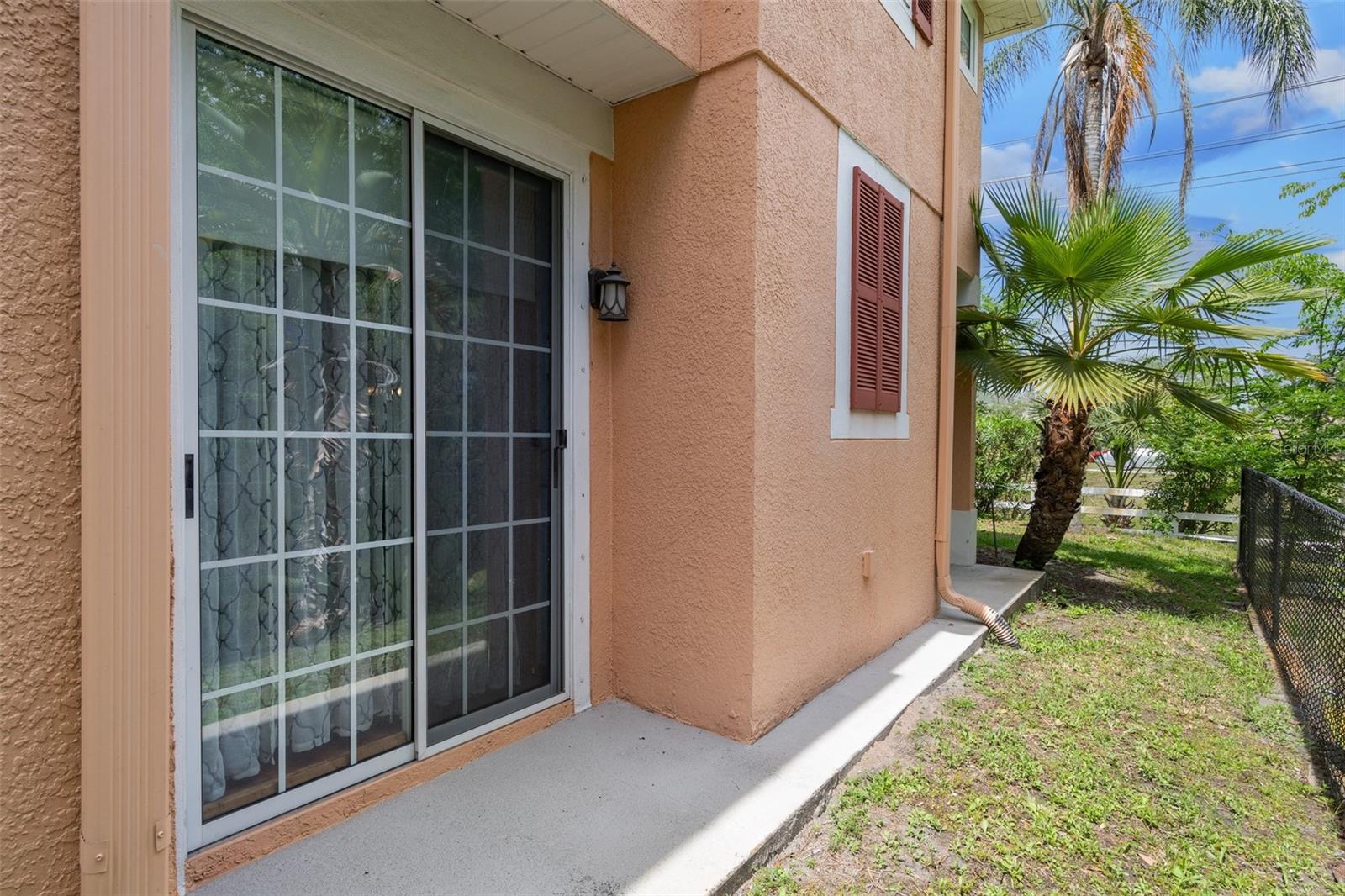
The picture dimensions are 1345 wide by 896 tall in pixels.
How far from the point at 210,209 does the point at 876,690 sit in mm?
4063

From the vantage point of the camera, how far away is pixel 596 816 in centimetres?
269

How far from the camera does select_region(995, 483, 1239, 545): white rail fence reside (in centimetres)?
1120

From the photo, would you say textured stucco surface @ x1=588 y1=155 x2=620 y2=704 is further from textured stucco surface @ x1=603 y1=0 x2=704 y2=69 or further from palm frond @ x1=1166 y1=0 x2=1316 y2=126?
palm frond @ x1=1166 y1=0 x2=1316 y2=126

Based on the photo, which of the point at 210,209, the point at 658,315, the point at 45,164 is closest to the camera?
the point at 45,164

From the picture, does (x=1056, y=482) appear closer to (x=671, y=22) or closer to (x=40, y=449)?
(x=671, y=22)

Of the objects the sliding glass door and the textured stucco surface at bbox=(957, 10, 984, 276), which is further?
the textured stucco surface at bbox=(957, 10, 984, 276)

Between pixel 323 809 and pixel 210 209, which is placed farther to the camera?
pixel 323 809

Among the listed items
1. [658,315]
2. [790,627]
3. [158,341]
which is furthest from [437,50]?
[790,627]

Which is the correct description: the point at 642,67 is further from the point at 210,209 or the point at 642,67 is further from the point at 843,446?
the point at 843,446

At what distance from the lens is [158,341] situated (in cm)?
156

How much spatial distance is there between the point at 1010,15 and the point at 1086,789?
7922 mm

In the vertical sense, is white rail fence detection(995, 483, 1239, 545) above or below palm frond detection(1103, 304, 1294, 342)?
below

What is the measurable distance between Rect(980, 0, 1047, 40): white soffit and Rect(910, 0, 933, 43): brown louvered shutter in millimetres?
2487

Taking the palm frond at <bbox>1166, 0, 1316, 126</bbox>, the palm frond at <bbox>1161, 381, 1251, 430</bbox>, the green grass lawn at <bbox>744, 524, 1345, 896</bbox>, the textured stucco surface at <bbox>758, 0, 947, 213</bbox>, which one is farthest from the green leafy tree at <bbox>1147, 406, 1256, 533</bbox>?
the textured stucco surface at <bbox>758, 0, 947, 213</bbox>
